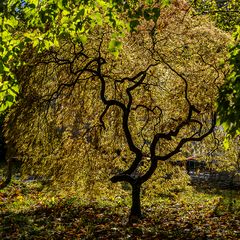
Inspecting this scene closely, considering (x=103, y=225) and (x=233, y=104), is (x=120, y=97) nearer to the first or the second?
(x=103, y=225)

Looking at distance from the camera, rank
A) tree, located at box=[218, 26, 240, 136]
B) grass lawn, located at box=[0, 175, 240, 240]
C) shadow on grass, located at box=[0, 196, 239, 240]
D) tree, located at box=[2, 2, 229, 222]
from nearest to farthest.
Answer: tree, located at box=[218, 26, 240, 136] → shadow on grass, located at box=[0, 196, 239, 240] → grass lawn, located at box=[0, 175, 240, 240] → tree, located at box=[2, 2, 229, 222]

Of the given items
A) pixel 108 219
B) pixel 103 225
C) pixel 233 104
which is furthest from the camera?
pixel 108 219

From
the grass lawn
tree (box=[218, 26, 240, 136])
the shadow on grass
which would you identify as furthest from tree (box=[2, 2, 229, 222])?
tree (box=[218, 26, 240, 136])

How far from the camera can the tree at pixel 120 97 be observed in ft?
39.6

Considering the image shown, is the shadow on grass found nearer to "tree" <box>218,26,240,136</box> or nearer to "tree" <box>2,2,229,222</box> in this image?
"tree" <box>2,2,229,222</box>

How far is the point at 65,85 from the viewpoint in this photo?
12.5m

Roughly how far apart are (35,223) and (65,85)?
4.42 metres

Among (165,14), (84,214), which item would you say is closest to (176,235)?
(84,214)

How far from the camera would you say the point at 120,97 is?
13.0m

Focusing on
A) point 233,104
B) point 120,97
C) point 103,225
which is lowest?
point 103,225

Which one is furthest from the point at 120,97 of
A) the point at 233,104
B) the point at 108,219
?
the point at 233,104

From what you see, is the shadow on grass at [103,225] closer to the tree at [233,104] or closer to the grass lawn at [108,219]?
the grass lawn at [108,219]

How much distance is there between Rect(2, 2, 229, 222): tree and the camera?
39.6 ft

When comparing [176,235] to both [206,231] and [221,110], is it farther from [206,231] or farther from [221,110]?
[221,110]
